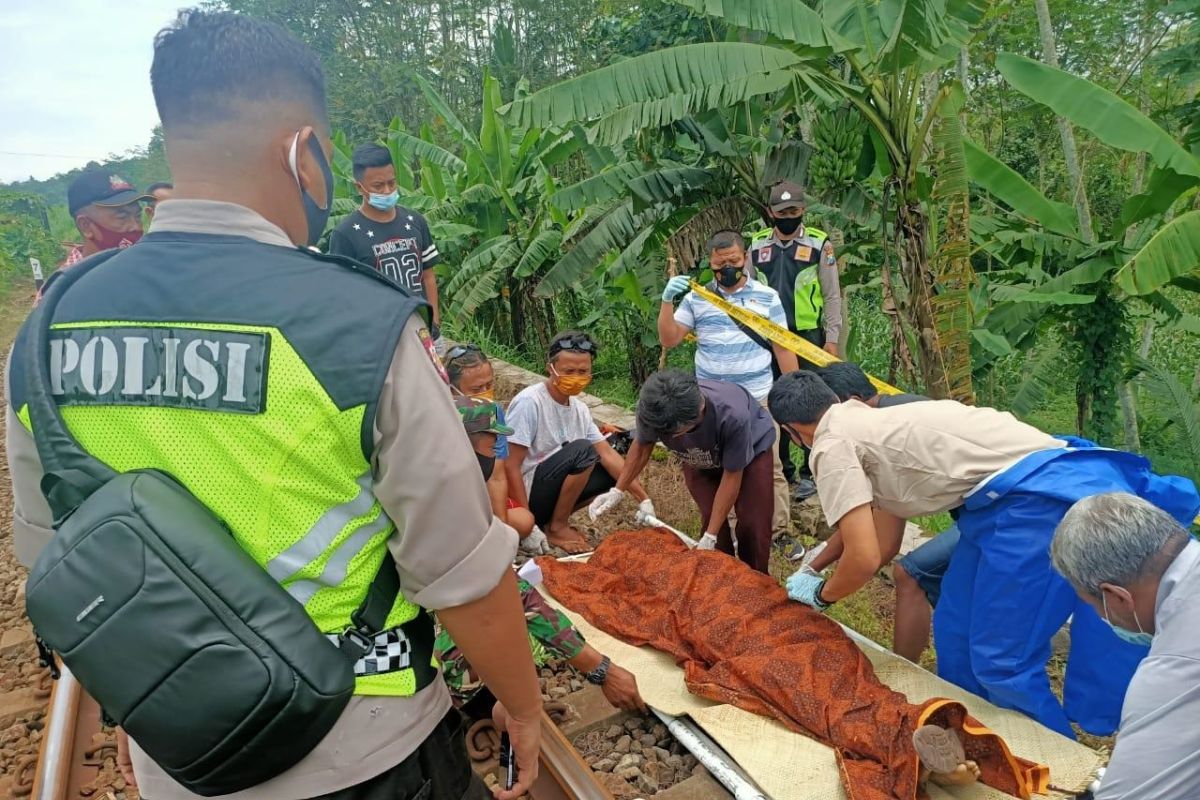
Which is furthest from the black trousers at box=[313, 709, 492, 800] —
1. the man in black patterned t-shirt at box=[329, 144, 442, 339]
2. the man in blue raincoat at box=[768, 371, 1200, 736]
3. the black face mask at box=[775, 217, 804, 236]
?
the black face mask at box=[775, 217, 804, 236]

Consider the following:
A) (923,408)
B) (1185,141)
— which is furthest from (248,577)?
(1185,141)

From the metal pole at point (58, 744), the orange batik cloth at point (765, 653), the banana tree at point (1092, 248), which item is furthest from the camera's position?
the banana tree at point (1092, 248)

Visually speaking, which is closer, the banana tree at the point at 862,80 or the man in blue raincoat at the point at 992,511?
the man in blue raincoat at the point at 992,511

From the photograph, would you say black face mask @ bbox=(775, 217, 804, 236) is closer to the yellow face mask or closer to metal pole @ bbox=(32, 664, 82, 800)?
the yellow face mask

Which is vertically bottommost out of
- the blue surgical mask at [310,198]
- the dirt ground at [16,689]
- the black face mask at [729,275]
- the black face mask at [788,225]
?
the dirt ground at [16,689]

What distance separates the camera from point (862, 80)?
181 inches

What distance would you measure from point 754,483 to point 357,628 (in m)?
3.17

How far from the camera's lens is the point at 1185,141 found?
4.87m

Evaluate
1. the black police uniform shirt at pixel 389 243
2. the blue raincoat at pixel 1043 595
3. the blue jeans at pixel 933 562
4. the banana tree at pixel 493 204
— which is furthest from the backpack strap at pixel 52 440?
the banana tree at pixel 493 204

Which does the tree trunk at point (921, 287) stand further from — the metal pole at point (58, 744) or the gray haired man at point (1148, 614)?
the metal pole at point (58, 744)

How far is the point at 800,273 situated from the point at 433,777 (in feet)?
14.6

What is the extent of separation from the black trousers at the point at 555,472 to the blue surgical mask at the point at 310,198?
137 inches

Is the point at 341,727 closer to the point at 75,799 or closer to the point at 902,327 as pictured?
the point at 75,799

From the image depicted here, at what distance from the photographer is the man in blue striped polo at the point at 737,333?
479 cm
